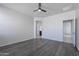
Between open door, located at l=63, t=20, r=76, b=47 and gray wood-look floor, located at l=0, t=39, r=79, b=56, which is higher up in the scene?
open door, located at l=63, t=20, r=76, b=47

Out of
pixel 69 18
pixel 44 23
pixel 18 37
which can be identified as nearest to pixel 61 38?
pixel 69 18

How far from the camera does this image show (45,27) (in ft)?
23.1

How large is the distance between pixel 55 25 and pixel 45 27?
136cm

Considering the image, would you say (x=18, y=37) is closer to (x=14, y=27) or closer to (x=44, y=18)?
(x=14, y=27)

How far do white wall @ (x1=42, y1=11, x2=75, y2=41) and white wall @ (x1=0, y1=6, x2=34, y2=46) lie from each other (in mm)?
2478

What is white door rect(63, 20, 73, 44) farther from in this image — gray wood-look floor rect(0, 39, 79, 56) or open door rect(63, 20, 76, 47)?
gray wood-look floor rect(0, 39, 79, 56)

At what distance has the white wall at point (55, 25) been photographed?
509 cm

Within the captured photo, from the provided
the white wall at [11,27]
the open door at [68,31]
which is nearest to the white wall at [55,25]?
the open door at [68,31]

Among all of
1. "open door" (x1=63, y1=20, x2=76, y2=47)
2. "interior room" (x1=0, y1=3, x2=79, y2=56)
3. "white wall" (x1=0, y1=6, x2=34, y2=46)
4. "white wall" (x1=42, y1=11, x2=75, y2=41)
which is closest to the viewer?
"interior room" (x1=0, y1=3, x2=79, y2=56)

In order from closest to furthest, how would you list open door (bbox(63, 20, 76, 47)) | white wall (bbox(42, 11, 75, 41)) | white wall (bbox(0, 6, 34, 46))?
1. white wall (bbox(0, 6, 34, 46))
2. open door (bbox(63, 20, 76, 47))
3. white wall (bbox(42, 11, 75, 41))

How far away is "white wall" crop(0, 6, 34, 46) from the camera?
3.94 meters

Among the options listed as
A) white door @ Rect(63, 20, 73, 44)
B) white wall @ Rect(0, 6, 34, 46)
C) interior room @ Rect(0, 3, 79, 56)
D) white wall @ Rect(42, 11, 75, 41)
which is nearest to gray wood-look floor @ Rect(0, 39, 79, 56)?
interior room @ Rect(0, 3, 79, 56)

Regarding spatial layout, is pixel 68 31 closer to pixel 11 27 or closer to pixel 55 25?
pixel 55 25

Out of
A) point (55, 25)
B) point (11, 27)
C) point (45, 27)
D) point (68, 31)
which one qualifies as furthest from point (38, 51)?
point (45, 27)
